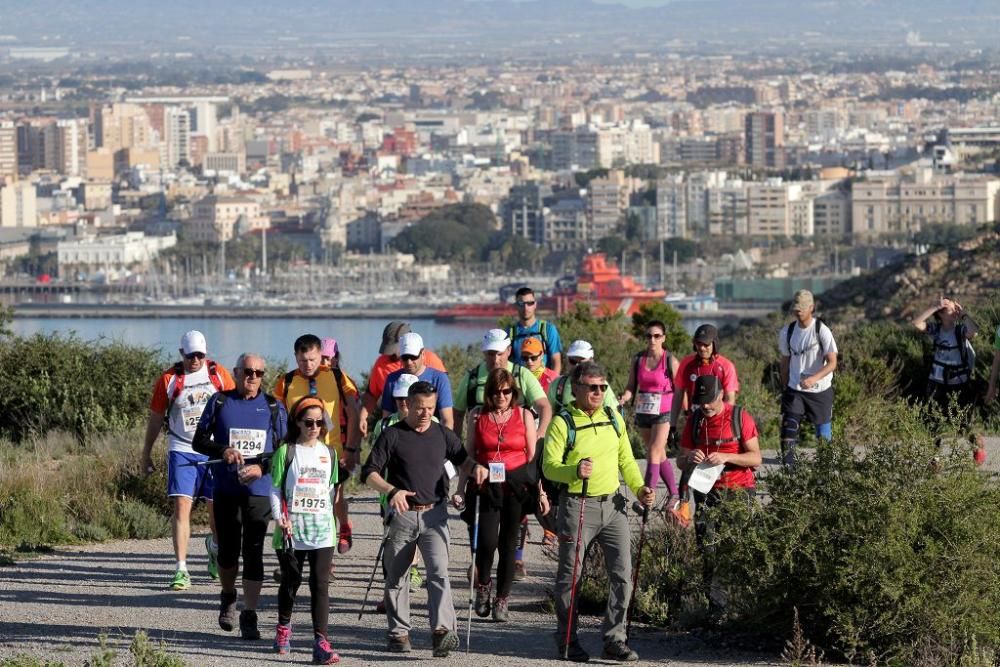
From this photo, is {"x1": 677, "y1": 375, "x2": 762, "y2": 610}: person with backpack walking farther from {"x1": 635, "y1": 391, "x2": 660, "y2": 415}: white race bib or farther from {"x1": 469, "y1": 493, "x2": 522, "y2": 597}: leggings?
{"x1": 635, "y1": 391, "x2": 660, "y2": 415}: white race bib

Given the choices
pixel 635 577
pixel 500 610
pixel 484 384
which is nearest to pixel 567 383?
pixel 484 384

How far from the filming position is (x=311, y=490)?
20.9 ft

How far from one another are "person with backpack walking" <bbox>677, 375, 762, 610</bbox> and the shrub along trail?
450 millimetres

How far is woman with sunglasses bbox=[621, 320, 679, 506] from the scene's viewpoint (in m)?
8.01

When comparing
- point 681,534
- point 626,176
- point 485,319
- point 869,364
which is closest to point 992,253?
point 869,364

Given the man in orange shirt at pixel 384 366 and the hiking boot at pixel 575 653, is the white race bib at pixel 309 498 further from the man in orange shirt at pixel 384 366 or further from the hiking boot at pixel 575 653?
the man in orange shirt at pixel 384 366

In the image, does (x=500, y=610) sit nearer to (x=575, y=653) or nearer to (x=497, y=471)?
(x=497, y=471)

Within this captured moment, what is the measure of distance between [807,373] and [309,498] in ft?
8.70

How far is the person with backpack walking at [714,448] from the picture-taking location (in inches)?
273

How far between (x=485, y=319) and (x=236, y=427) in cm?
6745

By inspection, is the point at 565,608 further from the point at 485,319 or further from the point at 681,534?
the point at 485,319

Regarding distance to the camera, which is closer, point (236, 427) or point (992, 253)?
point (236, 427)

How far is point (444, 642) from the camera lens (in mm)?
6387

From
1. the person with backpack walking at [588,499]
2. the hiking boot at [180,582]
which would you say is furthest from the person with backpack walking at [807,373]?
the hiking boot at [180,582]
